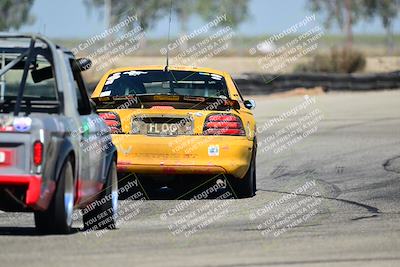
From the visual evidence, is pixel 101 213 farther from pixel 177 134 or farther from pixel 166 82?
pixel 166 82

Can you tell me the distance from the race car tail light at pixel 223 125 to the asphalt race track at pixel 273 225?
0.72 m

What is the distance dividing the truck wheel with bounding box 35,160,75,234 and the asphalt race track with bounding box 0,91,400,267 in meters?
0.12

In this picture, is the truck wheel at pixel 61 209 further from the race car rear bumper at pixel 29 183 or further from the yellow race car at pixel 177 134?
the yellow race car at pixel 177 134

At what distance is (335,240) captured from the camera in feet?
29.7

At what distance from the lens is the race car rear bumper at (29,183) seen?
27.9 feet

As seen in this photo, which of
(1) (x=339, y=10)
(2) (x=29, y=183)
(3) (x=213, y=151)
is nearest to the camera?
(2) (x=29, y=183)

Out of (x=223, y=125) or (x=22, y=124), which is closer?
(x=22, y=124)

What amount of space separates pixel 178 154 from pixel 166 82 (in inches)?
54.9

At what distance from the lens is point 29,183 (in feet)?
28.0

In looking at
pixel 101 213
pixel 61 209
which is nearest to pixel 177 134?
pixel 101 213

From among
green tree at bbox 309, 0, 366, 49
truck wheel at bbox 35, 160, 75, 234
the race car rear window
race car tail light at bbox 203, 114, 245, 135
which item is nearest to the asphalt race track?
truck wheel at bbox 35, 160, 75, 234

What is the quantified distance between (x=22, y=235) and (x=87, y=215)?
37.7 inches

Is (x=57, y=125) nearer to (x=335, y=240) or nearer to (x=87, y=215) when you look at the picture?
(x=87, y=215)

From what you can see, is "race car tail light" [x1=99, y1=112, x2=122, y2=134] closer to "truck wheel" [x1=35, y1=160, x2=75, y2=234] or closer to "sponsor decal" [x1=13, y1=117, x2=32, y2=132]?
"truck wheel" [x1=35, y1=160, x2=75, y2=234]
